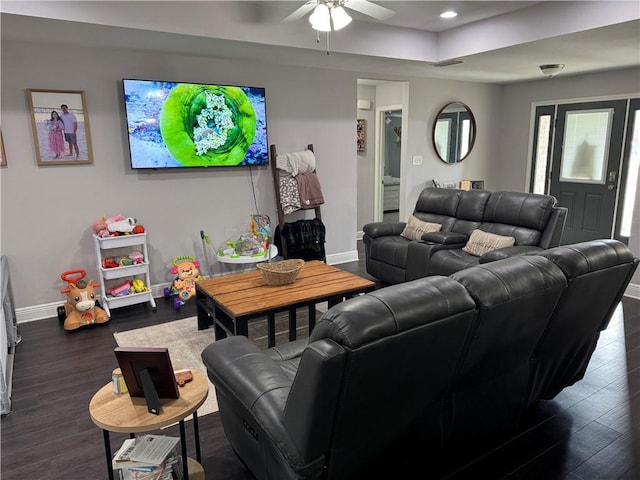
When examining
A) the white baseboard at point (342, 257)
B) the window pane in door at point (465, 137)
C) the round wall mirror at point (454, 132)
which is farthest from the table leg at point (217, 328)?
the window pane in door at point (465, 137)

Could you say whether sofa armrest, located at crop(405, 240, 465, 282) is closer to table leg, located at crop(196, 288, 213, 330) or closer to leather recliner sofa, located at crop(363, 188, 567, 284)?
leather recliner sofa, located at crop(363, 188, 567, 284)

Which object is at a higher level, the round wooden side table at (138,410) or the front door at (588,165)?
the front door at (588,165)

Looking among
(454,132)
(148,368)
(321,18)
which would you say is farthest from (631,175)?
(148,368)

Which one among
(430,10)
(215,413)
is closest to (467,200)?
(430,10)

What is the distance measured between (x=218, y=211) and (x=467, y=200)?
2.68 m

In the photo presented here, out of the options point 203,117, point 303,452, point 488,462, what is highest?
point 203,117

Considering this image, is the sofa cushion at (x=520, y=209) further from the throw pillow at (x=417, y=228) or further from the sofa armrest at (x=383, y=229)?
the sofa armrest at (x=383, y=229)

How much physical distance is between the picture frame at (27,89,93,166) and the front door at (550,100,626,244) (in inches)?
244

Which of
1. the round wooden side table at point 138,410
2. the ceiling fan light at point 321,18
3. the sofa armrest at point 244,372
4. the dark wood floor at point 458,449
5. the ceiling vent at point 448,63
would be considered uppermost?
the ceiling vent at point 448,63

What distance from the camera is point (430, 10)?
3.87 meters

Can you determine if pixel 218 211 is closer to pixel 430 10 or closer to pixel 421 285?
pixel 430 10

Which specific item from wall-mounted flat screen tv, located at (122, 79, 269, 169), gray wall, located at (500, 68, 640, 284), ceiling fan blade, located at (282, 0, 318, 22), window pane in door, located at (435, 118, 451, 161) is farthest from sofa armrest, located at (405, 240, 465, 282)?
gray wall, located at (500, 68, 640, 284)

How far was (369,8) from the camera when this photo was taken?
2969 millimetres

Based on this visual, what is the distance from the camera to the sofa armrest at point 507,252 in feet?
11.9
